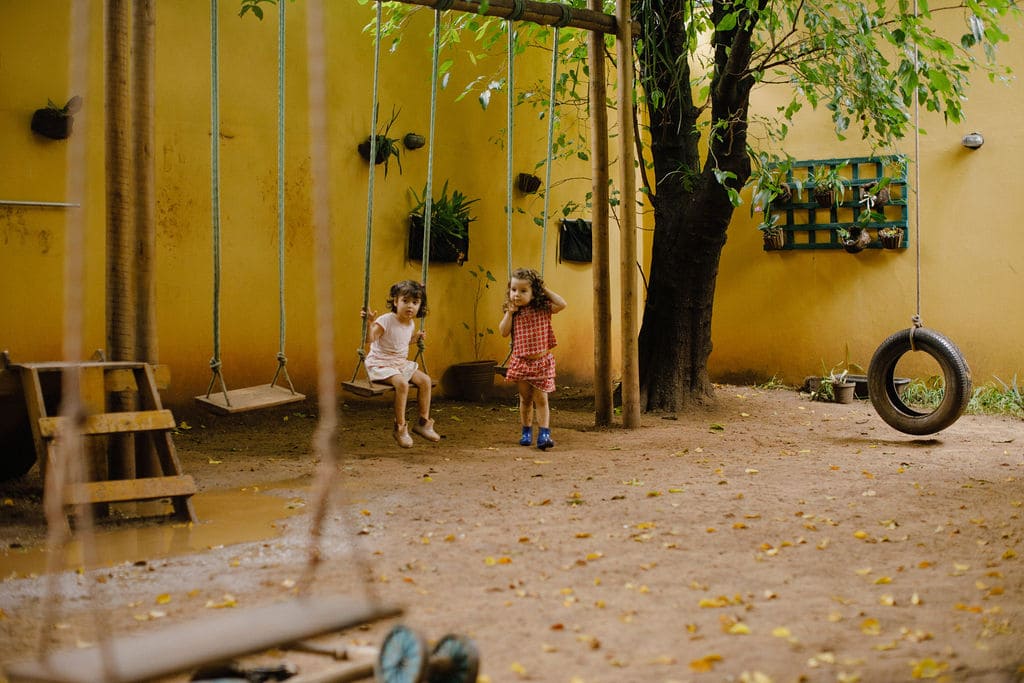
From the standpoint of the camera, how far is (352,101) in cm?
753

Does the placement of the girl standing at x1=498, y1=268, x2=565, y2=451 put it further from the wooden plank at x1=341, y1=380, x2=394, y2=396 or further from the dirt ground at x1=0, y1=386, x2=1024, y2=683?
the wooden plank at x1=341, y1=380, x2=394, y2=396

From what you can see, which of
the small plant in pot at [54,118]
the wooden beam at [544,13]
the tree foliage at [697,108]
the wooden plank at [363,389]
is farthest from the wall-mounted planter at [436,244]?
the wooden plank at [363,389]

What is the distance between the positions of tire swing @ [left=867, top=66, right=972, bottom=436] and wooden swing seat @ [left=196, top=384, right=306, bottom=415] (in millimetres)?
3805

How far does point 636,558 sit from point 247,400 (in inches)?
82.7

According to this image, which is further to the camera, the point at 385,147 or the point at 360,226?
the point at 360,226

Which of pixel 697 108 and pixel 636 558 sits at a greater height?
pixel 697 108

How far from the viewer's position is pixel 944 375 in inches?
246

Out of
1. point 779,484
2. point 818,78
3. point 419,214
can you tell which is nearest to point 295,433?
point 419,214

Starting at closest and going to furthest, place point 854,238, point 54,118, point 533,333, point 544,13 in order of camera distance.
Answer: point 54,118 → point 544,13 → point 533,333 → point 854,238

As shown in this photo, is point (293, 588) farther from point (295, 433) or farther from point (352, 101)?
point (352, 101)

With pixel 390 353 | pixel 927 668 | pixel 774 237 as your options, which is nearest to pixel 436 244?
pixel 390 353

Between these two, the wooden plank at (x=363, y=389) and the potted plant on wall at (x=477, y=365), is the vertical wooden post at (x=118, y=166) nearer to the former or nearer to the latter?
the wooden plank at (x=363, y=389)

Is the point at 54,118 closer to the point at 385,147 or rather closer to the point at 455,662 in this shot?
the point at 385,147

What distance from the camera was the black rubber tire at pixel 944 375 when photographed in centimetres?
591
